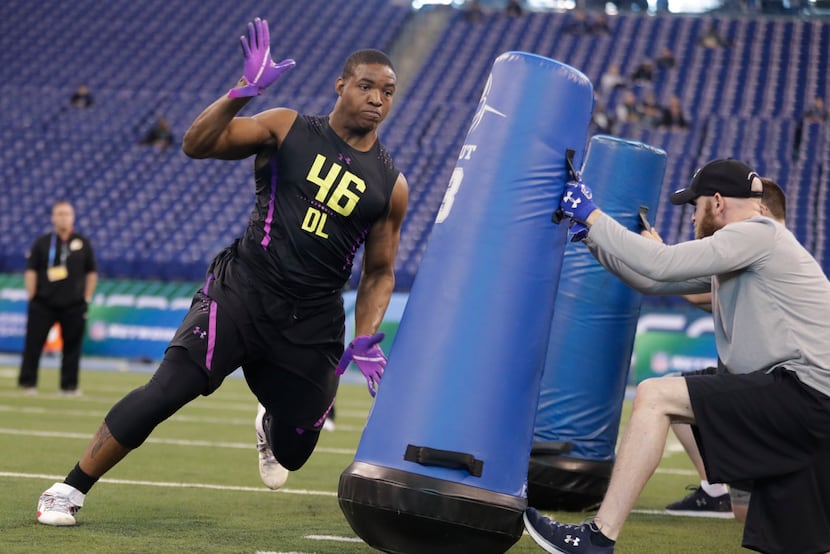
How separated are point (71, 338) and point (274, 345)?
6.91 m

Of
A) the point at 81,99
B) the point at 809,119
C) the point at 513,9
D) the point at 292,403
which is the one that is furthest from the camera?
the point at 513,9

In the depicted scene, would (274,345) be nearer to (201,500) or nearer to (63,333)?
(201,500)

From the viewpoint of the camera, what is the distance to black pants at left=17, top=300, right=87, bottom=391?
35.4 feet

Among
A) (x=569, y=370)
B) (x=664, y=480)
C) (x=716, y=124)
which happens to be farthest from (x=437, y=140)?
(x=569, y=370)

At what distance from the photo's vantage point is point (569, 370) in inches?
211

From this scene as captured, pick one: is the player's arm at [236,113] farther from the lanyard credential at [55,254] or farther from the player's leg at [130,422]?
the lanyard credential at [55,254]

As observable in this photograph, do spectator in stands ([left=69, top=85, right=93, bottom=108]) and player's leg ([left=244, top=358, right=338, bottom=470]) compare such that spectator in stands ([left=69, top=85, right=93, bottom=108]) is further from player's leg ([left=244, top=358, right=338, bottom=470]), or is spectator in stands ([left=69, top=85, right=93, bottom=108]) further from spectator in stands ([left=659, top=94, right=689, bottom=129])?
player's leg ([left=244, top=358, right=338, bottom=470])

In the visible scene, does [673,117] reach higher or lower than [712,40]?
lower

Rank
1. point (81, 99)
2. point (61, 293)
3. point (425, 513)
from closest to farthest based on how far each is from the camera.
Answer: point (425, 513) → point (61, 293) → point (81, 99)

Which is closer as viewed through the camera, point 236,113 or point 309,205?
point 236,113

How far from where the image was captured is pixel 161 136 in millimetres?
21438

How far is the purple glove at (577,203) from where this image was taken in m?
3.98

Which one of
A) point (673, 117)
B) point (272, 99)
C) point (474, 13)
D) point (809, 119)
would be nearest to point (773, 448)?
point (673, 117)

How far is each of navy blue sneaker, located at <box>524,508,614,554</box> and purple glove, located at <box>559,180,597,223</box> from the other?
3.38 ft
